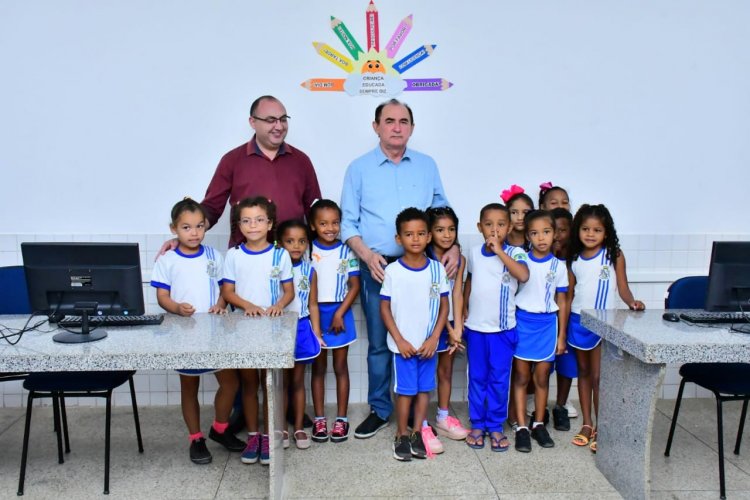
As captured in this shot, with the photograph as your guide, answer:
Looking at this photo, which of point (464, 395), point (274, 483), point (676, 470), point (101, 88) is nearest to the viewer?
point (274, 483)

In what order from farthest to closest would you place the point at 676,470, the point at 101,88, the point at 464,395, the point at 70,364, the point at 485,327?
the point at 464,395 → the point at 101,88 → the point at 485,327 → the point at 676,470 → the point at 70,364

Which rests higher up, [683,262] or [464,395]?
[683,262]

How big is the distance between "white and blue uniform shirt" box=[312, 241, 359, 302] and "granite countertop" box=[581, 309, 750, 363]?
136 centimetres

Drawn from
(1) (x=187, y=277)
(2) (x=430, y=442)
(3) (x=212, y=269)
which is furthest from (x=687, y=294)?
(1) (x=187, y=277)

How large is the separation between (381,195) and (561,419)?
5.69ft

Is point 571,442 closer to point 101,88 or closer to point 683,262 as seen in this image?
point 683,262

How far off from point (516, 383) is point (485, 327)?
403 mm

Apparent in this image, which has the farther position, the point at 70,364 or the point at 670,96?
the point at 670,96

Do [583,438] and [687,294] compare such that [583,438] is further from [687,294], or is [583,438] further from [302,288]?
[302,288]

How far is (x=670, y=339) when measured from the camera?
2418 millimetres

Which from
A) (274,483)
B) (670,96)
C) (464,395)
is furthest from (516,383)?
(670,96)

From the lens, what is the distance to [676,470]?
10.0 feet

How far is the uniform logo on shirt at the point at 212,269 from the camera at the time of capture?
3.07 metres

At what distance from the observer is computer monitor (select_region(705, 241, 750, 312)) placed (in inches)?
101
